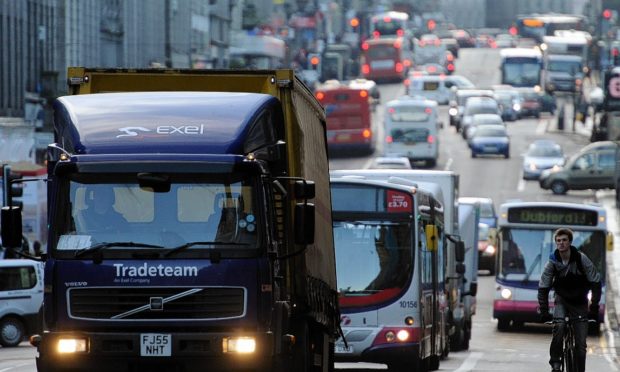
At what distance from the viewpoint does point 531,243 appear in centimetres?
3791

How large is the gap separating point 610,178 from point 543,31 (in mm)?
110424

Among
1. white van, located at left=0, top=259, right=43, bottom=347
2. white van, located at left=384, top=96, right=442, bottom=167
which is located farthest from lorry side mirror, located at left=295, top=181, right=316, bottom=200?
white van, located at left=384, top=96, right=442, bottom=167

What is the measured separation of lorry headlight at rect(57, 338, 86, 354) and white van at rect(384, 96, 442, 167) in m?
67.5

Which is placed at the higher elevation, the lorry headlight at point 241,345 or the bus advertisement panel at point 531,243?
the lorry headlight at point 241,345

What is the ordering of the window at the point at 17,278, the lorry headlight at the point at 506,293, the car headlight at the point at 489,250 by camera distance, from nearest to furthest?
the window at the point at 17,278 < the lorry headlight at the point at 506,293 < the car headlight at the point at 489,250

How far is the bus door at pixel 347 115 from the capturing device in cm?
8481

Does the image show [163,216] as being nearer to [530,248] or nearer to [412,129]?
[530,248]

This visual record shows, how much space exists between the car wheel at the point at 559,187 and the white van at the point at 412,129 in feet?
26.1

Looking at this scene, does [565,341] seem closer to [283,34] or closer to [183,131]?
[183,131]

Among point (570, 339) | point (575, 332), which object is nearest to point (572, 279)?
point (575, 332)

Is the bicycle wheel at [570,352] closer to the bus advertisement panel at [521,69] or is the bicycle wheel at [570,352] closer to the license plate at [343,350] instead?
the license plate at [343,350]

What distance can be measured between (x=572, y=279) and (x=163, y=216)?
17.4ft

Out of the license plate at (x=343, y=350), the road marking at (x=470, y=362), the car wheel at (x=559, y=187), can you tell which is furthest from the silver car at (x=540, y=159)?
the license plate at (x=343, y=350)

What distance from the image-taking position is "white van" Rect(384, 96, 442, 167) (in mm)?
82312
